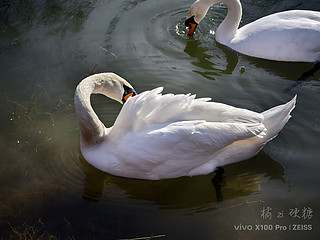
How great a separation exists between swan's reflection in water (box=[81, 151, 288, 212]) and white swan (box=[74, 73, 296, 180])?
17 centimetres

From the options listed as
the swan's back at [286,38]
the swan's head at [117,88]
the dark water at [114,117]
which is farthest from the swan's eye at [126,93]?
the swan's back at [286,38]

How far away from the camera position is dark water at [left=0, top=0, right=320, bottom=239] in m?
4.43

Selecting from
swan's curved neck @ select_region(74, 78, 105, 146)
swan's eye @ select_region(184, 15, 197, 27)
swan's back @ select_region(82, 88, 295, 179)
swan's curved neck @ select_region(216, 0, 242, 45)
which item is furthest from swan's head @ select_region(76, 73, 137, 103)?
swan's eye @ select_region(184, 15, 197, 27)

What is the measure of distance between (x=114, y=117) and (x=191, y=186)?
5.36ft

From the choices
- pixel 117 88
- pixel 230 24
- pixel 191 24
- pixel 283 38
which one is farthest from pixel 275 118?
pixel 191 24

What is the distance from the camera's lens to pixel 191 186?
4.82 metres

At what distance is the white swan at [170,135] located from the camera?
4324mm

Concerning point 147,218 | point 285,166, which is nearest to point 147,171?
point 147,218

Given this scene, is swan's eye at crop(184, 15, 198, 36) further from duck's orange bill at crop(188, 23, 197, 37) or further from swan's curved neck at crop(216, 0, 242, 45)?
swan's curved neck at crop(216, 0, 242, 45)

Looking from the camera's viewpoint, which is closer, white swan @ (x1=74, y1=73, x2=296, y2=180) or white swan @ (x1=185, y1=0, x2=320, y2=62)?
white swan @ (x1=74, y1=73, x2=296, y2=180)

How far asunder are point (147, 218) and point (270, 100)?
2.69 meters

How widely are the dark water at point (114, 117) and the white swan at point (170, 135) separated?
1.05 feet

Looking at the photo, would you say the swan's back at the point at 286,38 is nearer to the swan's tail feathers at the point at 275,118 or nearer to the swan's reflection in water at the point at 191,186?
the swan's tail feathers at the point at 275,118

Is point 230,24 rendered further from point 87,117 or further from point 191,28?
point 87,117
